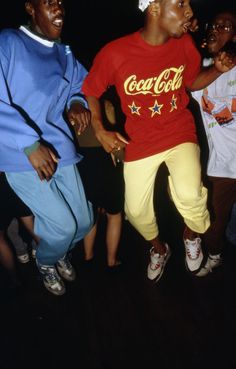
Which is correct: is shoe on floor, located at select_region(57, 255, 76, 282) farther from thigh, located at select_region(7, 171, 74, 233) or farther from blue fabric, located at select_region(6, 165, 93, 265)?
thigh, located at select_region(7, 171, 74, 233)

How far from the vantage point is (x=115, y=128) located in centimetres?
240

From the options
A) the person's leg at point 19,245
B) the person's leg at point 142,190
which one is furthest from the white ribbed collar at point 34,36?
the person's leg at point 19,245

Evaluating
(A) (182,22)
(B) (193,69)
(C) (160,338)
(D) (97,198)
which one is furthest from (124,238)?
(A) (182,22)

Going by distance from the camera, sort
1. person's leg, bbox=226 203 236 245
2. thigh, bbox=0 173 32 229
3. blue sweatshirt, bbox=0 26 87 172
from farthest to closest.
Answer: person's leg, bbox=226 203 236 245 < thigh, bbox=0 173 32 229 < blue sweatshirt, bbox=0 26 87 172

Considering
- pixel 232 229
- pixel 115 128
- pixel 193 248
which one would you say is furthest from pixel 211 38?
pixel 232 229

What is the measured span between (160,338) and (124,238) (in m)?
1.24

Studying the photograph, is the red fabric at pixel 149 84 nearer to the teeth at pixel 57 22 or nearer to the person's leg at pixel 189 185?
the person's leg at pixel 189 185

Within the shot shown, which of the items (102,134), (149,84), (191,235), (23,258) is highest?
(149,84)

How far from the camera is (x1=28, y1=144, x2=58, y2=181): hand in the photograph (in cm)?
187

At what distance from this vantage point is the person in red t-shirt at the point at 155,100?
1990mm

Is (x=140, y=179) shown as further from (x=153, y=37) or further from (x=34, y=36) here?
(x=34, y=36)

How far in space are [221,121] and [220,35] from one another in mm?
553

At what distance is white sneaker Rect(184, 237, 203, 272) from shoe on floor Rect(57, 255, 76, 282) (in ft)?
3.04

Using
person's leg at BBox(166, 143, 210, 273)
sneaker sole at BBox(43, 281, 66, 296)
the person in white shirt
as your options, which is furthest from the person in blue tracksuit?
the person in white shirt
